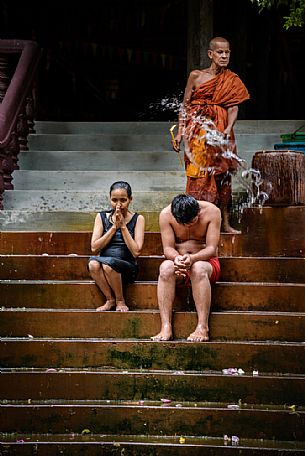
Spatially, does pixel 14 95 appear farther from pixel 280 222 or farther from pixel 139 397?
pixel 139 397

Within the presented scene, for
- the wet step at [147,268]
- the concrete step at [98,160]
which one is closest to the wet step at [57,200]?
the concrete step at [98,160]

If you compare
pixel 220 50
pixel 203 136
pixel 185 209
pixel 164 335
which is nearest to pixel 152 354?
pixel 164 335

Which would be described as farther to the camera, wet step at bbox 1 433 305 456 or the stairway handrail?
the stairway handrail

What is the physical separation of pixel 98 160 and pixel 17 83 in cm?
145

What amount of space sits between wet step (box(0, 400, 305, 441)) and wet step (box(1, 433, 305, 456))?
8cm

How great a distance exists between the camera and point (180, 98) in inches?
693

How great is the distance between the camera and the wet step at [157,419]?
6.57 meters

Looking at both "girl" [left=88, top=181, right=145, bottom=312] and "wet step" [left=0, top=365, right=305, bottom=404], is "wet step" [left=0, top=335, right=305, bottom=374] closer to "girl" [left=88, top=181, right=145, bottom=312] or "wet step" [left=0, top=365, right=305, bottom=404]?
"wet step" [left=0, top=365, right=305, bottom=404]

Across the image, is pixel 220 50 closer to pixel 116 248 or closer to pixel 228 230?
pixel 228 230

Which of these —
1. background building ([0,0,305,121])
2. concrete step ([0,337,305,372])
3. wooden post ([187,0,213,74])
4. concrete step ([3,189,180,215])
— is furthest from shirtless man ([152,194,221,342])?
background building ([0,0,305,121])

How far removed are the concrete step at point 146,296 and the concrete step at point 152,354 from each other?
1.51 feet

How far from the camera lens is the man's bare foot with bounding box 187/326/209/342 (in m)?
7.14

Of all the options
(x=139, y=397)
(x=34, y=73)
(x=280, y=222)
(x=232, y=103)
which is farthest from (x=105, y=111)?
(x=139, y=397)

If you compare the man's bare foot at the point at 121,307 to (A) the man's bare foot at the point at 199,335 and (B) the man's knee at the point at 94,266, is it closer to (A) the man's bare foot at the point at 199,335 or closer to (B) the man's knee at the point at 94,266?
(B) the man's knee at the point at 94,266
